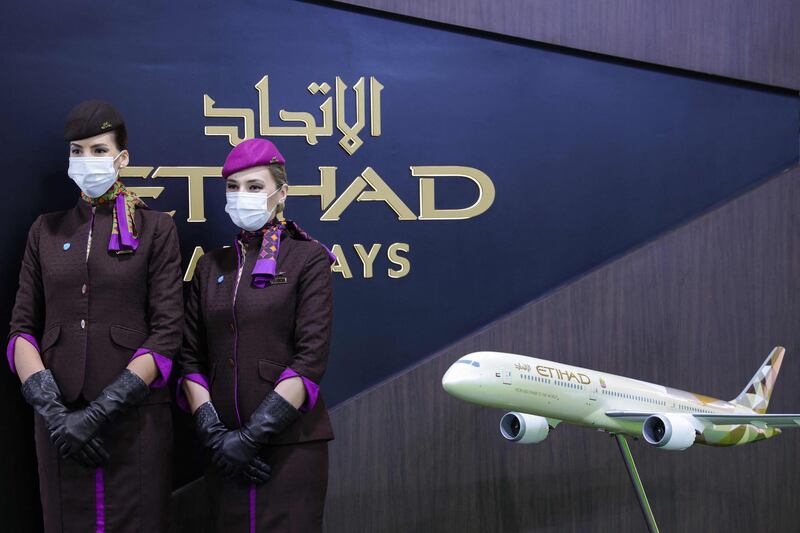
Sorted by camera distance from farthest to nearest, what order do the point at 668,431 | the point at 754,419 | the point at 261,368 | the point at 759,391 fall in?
the point at 759,391, the point at 754,419, the point at 668,431, the point at 261,368

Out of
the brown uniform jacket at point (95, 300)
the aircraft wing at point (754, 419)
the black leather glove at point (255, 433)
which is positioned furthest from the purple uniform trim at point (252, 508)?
the aircraft wing at point (754, 419)

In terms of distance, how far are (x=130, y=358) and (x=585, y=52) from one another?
211cm

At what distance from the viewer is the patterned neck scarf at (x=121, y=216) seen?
8.54 ft

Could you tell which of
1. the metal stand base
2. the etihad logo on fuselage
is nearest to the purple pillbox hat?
the etihad logo on fuselage

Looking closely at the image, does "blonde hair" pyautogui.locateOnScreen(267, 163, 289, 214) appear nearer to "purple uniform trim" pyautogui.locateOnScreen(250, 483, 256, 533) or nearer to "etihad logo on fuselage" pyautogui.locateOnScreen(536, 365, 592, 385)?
"purple uniform trim" pyautogui.locateOnScreen(250, 483, 256, 533)

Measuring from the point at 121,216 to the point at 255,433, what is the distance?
0.76 metres

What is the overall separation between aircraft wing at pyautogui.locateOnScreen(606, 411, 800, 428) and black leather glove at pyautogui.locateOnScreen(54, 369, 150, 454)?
148 centimetres

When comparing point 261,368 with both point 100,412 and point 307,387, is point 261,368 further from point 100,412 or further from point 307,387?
point 100,412

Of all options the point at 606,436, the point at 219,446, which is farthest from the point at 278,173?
the point at 606,436

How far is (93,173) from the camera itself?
2.63 meters

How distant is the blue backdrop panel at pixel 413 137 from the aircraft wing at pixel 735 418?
78cm

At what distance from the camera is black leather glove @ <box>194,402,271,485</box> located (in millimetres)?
2508

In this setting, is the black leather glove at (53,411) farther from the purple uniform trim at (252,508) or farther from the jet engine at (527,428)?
the jet engine at (527,428)

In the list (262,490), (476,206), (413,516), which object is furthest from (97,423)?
(476,206)
